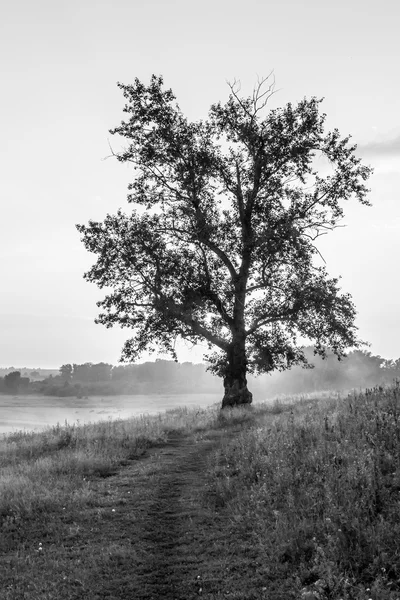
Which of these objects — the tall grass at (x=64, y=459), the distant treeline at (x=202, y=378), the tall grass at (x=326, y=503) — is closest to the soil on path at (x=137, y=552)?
the tall grass at (x=326, y=503)

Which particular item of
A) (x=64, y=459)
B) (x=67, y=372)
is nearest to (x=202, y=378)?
(x=67, y=372)

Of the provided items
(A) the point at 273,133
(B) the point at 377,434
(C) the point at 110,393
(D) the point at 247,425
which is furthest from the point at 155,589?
(C) the point at 110,393

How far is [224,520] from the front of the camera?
321 inches

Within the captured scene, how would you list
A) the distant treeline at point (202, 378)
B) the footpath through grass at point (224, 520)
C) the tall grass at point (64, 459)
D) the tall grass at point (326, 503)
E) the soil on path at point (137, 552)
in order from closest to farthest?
the tall grass at point (326, 503), the footpath through grass at point (224, 520), the soil on path at point (137, 552), the tall grass at point (64, 459), the distant treeline at point (202, 378)

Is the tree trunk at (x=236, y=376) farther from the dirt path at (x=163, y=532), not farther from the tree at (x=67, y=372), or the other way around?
the tree at (x=67, y=372)

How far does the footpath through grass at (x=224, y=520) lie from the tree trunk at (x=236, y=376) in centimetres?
1226

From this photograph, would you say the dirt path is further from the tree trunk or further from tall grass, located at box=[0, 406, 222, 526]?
the tree trunk

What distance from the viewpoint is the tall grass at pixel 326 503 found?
5.48m

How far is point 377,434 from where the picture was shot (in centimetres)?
902

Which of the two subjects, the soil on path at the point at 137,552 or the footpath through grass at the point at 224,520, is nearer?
the footpath through grass at the point at 224,520

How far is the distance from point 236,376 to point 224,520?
17459 millimetres

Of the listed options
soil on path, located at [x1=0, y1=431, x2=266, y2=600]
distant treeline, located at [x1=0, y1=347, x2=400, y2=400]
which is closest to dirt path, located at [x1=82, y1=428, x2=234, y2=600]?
soil on path, located at [x1=0, y1=431, x2=266, y2=600]

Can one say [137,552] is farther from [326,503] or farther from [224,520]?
[326,503]

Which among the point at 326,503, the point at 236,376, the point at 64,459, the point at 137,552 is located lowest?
the point at 137,552
